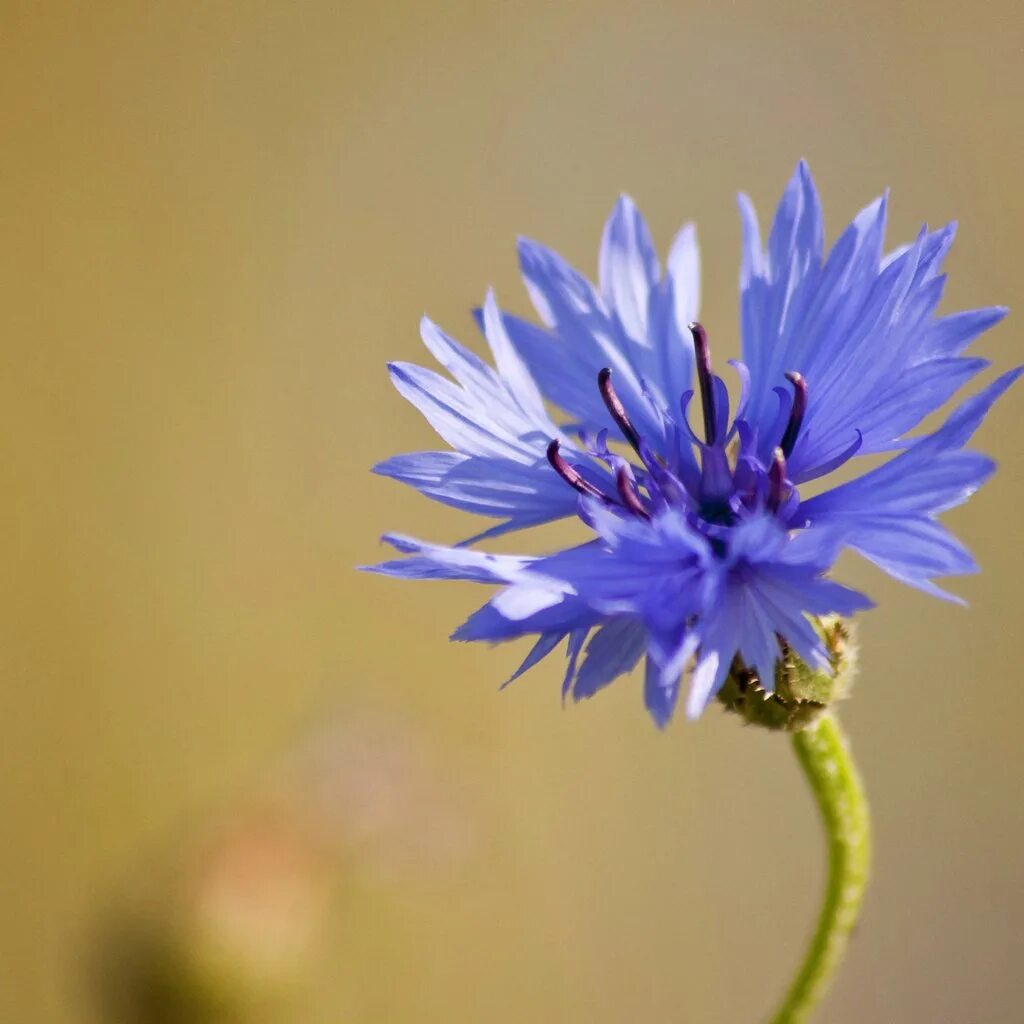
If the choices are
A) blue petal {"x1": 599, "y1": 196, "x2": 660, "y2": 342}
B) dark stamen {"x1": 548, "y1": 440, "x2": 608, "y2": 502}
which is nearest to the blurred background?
blue petal {"x1": 599, "y1": 196, "x2": 660, "y2": 342}

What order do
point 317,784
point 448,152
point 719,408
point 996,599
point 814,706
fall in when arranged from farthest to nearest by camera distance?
point 448,152
point 996,599
point 317,784
point 719,408
point 814,706

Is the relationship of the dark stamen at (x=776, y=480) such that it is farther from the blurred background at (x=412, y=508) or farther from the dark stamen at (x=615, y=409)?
the blurred background at (x=412, y=508)

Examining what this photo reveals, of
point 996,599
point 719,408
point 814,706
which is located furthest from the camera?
point 996,599

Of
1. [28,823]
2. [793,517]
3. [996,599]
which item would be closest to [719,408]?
[793,517]

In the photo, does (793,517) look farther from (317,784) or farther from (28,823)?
(28,823)

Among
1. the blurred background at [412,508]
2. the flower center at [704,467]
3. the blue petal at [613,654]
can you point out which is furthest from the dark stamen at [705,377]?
the blurred background at [412,508]

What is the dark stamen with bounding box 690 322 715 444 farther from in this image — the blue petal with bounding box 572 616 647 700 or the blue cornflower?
the blue petal with bounding box 572 616 647 700

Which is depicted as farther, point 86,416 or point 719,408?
point 86,416
